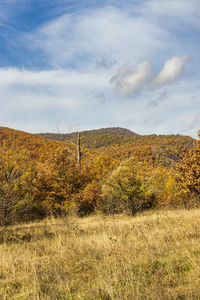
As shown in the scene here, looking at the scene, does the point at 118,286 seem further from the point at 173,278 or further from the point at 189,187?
the point at 189,187

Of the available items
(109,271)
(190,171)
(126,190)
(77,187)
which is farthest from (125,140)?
(109,271)

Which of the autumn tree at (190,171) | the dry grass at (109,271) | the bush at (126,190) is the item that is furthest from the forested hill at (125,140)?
the dry grass at (109,271)

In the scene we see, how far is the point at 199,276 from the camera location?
3.77 metres

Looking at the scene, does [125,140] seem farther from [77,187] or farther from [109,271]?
[109,271]

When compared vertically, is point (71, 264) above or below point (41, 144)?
below

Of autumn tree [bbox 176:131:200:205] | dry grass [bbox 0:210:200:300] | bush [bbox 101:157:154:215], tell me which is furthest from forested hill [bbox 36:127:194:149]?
dry grass [bbox 0:210:200:300]

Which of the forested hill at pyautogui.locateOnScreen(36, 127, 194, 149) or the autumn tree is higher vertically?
the forested hill at pyautogui.locateOnScreen(36, 127, 194, 149)

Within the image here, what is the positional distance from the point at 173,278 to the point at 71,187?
15.8 meters

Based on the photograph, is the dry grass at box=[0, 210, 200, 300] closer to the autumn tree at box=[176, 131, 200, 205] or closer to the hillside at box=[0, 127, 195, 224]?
the autumn tree at box=[176, 131, 200, 205]

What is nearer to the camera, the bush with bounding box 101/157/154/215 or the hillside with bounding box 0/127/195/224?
the bush with bounding box 101/157/154/215

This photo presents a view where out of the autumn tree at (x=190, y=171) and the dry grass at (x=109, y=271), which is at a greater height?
the autumn tree at (x=190, y=171)

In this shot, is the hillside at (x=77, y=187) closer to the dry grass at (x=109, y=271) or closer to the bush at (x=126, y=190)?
the bush at (x=126, y=190)

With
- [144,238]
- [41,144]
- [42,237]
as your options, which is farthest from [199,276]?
[41,144]

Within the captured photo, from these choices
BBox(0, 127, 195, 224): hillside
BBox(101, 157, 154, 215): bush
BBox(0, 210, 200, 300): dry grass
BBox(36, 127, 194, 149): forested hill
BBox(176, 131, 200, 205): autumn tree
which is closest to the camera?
BBox(0, 210, 200, 300): dry grass
